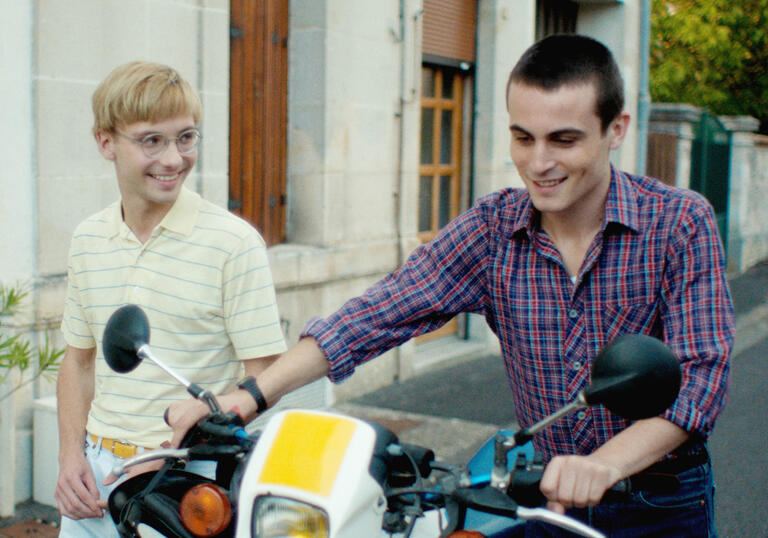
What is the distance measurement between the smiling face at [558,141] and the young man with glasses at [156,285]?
2.76 ft

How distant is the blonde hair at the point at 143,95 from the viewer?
2461 millimetres

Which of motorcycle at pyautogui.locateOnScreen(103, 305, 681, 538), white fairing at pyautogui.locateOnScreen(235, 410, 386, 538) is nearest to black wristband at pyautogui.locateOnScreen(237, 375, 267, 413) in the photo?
motorcycle at pyautogui.locateOnScreen(103, 305, 681, 538)

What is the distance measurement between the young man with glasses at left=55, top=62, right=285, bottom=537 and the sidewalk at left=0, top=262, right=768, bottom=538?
7.61 feet

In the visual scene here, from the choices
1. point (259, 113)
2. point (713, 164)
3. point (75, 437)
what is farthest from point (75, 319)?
point (713, 164)

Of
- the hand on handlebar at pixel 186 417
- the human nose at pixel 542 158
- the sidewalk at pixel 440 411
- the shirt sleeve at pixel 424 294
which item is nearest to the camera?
the hand on handlebar at pixel 186 417

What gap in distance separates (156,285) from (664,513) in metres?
1.36

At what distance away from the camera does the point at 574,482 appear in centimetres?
156

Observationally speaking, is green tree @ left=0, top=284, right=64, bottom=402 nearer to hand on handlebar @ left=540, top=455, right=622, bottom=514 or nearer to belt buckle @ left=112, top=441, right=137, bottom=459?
belt buckle @ left=112, top=441, right=137, bottom=459

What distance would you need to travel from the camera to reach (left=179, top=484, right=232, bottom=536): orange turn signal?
5.21 feet

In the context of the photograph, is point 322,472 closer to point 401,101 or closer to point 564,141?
point 564,141

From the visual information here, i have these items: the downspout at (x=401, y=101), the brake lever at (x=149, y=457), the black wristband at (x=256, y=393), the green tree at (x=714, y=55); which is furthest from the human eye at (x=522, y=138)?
the green tree at (x=714, y=55)

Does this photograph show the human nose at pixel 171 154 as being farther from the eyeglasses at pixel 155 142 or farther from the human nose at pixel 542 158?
the human nose at pixel 542 158

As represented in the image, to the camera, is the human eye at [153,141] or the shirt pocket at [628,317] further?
the human eye at [153,141]

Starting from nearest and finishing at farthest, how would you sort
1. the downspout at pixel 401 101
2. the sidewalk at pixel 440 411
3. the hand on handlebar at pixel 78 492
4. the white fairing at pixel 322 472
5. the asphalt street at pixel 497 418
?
the white fairing at pixel 322 472 → the hand on handlebar at pixel 78 492 → the sidewalk at pixel 440 411 → the asphalt street at pixel 497 418 → the downspout at pixel 401 101
